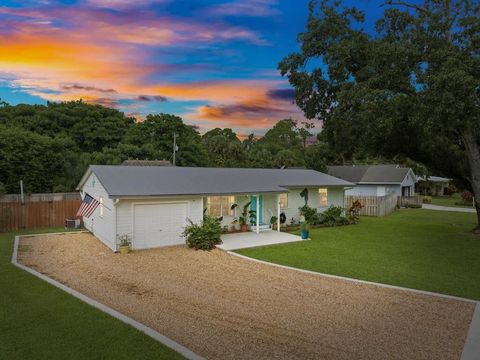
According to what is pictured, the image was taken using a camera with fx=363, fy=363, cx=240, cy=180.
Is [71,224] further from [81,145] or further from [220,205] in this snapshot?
[81,145]

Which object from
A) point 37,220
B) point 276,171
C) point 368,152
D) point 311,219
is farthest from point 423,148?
point 37,220

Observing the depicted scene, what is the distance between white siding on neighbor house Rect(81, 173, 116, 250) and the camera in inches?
591

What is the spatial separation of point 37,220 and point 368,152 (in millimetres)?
19857

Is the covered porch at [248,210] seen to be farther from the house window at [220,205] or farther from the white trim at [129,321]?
the white trim at [129,321]

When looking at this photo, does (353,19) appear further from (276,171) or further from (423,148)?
(276,171)

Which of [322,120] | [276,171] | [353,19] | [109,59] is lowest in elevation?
[276,171]

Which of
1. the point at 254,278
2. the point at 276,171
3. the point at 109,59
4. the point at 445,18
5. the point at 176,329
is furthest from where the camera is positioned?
the point at 276,171

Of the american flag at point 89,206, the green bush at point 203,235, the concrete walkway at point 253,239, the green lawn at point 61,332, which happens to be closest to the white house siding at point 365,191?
the concrete walkway at point 253,239

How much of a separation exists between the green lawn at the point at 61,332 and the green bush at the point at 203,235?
6744mm

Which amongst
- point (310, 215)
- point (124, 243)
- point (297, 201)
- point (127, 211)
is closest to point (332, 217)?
point (310, 215)

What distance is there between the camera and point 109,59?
19.3 m

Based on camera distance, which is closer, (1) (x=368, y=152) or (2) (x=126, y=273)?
(2) (x=126, y=273)

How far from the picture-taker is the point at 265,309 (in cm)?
824

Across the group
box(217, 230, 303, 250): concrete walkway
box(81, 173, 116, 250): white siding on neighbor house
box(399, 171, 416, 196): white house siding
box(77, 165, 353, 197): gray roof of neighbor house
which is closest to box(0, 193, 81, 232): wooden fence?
box(81, 173, 116, 250): white siding on neighbor house
